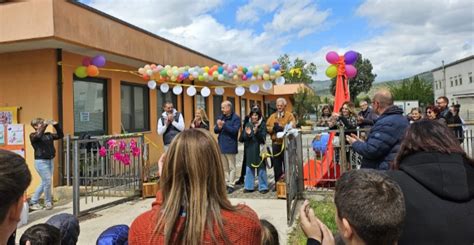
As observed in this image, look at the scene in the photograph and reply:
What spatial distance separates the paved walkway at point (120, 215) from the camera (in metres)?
5.60

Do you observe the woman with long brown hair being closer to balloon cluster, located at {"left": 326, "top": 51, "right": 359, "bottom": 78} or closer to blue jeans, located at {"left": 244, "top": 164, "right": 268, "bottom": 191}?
blue jeans, located at {"left": 244, "top": 164, "right": 268, "bottom": 191}

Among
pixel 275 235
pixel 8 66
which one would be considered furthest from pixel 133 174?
pixel 275 235

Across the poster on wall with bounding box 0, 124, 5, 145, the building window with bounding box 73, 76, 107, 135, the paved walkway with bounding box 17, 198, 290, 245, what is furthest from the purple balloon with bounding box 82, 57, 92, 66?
the paved walkway with bounding box 17, 198, 290, 245

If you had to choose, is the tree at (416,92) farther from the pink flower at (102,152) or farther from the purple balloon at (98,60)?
the pink flower at (102,152)

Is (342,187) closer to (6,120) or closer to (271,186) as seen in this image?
(271,186)

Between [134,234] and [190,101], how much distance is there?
1326 centimetres

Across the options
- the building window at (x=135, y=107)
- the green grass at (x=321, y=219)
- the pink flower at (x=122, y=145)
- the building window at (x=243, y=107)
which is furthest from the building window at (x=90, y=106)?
the building window at (x=243, y=107)

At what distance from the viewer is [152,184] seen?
788 centimetres

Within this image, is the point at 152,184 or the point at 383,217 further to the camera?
the point at 152,184

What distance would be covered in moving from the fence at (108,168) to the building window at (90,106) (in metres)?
1.77

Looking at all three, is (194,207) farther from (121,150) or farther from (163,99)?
(163,99)

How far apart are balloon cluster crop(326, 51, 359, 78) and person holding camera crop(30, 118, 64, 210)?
5192mm

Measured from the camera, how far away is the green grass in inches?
194

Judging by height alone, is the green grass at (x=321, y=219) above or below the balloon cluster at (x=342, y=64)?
below
